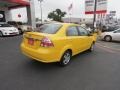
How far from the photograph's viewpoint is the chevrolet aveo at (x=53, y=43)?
4602mm

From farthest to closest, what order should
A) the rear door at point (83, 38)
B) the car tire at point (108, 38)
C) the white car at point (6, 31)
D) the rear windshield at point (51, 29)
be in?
the white car at point (6, 31) → the car tire at point (108, 38) → the rear door at point (83, 38) → the rear windshield at point (51, 29)

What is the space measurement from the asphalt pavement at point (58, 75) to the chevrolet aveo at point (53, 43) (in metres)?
0.44

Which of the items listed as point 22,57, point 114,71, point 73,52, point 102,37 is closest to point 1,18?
point 102,37

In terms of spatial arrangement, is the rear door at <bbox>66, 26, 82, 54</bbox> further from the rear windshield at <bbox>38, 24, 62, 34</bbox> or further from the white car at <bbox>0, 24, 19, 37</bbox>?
the white car at <bbox>0, 24, 19, 37</bbox>

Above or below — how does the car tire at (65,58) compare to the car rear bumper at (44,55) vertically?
below

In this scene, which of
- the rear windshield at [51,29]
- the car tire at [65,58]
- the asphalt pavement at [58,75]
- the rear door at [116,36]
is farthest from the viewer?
the rear door at [116,36]

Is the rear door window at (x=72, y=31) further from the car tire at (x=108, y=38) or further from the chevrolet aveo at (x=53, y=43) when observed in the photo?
the car tire at (x=108, y=38)

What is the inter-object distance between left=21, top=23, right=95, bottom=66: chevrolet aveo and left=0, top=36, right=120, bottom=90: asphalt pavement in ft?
1.45

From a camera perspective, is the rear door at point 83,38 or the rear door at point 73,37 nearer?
the rear door at point 73,37

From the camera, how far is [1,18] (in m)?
21.4

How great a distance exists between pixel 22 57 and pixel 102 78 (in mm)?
3604

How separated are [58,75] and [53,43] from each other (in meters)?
1.03

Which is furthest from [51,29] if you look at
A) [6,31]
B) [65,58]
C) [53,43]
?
[6,31]

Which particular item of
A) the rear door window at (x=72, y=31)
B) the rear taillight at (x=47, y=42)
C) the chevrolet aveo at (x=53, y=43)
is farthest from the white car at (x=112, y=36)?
the rear taillight at (x=47, y=42)
